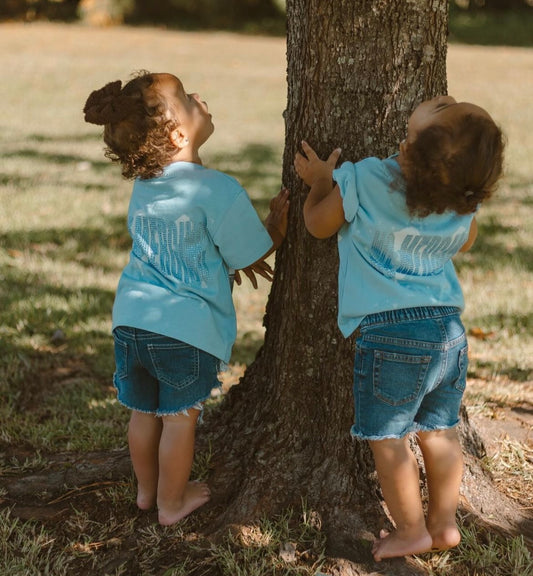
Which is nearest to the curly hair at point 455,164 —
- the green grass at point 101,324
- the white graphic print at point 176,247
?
the white graphic print at point 176,247

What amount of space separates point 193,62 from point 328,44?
16.5 meters

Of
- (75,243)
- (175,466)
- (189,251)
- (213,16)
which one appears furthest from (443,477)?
(213,16)

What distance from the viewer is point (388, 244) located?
238cm

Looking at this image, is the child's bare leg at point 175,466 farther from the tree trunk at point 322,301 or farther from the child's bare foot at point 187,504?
the tree trunk at point 322,301

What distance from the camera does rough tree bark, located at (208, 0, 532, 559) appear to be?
8.45 ft

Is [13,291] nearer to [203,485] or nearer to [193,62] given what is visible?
Result: [203,485]

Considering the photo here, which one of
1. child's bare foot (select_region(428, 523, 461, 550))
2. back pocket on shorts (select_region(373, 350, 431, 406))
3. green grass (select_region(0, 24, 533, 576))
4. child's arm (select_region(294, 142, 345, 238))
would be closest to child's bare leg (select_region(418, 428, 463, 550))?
child's bare foot (select_region(428, 523, 461, 550))

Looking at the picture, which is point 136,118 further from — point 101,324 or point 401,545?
point 101,324

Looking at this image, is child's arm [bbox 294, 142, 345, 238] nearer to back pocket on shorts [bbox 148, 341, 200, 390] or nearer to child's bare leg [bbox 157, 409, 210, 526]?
back pocket on shorts [bbox 148, 341, 200, 390]

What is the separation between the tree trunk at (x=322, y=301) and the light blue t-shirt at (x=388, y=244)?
0.92 feet

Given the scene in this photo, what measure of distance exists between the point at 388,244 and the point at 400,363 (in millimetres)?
358

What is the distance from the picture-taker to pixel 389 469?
2.43 metres

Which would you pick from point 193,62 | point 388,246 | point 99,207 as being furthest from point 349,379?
point 193,62

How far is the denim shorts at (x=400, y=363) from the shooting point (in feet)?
7.78
